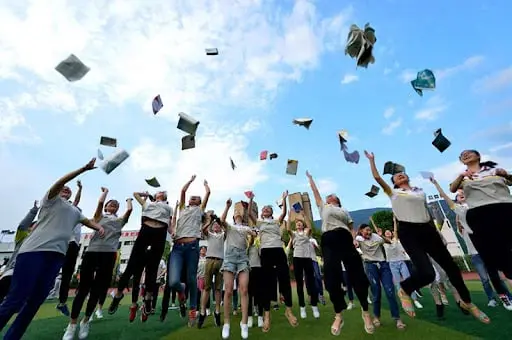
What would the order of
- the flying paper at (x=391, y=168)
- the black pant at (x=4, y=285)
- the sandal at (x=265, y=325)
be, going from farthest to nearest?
1. the flying paper at (x=391, y=168)
2. the sandal at (x=265, y=325)
3. the black pant at (x=4, y=285)

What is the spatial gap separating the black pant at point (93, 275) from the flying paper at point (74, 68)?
3333 millimetres

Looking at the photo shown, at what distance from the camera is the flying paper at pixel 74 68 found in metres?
5.80

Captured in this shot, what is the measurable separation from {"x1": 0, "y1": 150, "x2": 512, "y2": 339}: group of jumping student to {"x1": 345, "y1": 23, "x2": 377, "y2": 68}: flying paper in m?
1.80

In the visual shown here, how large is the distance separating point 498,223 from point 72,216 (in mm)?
5711

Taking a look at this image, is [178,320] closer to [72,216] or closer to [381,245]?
[72,216]

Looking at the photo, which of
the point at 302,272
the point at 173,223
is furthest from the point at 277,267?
the point at 173,223

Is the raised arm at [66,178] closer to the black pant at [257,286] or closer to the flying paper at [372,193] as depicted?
the black pant at [257,286]

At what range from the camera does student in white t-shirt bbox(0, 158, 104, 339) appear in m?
3.70

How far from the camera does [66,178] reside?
4055 mm

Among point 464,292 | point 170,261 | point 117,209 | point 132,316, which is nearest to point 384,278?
point 464,292

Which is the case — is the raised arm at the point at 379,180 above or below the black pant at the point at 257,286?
above

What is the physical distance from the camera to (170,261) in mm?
6258

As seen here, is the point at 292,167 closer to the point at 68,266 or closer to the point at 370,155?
the point at 370,155

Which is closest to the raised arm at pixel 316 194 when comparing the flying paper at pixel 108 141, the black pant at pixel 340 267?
the black pant at pixel 340 267
